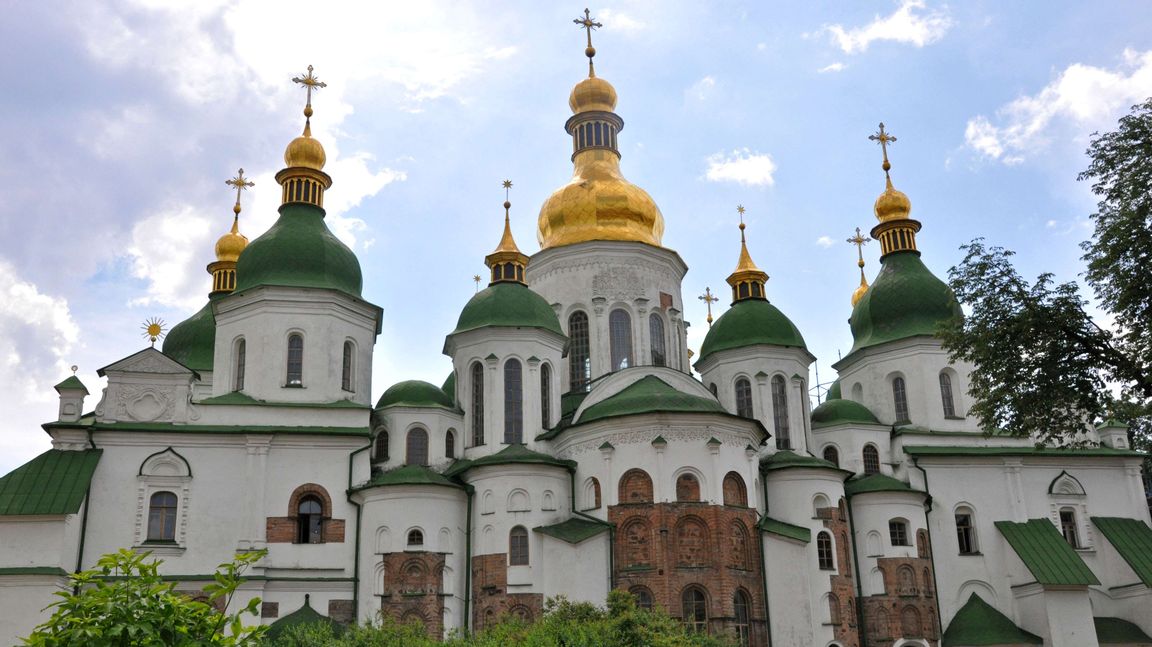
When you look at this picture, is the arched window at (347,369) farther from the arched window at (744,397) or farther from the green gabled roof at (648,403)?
the arched window at (744,397)

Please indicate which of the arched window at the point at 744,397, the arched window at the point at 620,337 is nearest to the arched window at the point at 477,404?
the arched window at the point at 620,337

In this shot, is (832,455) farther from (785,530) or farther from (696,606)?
(696,606)

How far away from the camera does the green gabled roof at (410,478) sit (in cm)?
2762

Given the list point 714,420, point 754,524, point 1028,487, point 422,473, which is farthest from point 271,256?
point 1028,487

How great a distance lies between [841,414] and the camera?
33.5 meters

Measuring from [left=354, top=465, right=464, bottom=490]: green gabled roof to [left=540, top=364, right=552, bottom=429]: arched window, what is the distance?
3.67 m

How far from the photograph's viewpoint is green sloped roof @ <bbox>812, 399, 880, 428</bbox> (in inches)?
1316

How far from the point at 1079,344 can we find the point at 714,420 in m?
10.1

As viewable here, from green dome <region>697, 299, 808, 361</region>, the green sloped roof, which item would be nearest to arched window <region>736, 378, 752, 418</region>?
green dome <region>697, 299, 808, 361</region>

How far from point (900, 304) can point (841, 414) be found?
4.94m

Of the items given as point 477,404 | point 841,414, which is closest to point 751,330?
point 841,414

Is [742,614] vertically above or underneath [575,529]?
underneath

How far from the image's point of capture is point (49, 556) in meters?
24.8

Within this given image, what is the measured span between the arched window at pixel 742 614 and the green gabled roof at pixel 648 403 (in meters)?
4.77
